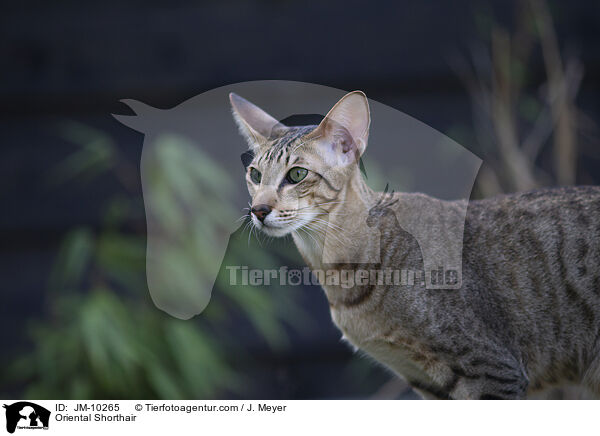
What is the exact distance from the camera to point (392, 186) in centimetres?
90

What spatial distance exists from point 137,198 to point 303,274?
87 centimetres

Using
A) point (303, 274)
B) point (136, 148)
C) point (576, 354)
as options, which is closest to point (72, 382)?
point (136, 148)

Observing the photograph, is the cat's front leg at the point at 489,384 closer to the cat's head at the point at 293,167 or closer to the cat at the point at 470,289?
the cat at the point at 470,289

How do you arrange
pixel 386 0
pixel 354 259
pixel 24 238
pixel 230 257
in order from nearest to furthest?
pixel 354 259
pixel 230 257
pixel 386 0
pixel 24 238

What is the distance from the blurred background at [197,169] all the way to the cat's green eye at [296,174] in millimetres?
636

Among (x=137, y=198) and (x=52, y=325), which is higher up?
(x=137, y=198)

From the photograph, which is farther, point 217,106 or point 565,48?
point 565,48

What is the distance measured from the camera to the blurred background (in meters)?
1.50

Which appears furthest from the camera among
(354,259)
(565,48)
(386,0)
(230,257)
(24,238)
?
(24,238)

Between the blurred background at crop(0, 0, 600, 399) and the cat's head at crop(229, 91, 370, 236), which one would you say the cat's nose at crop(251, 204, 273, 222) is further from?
the blurred background at crop(0, 0, 600, 399)

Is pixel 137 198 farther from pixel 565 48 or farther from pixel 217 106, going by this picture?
pixel 565 48
